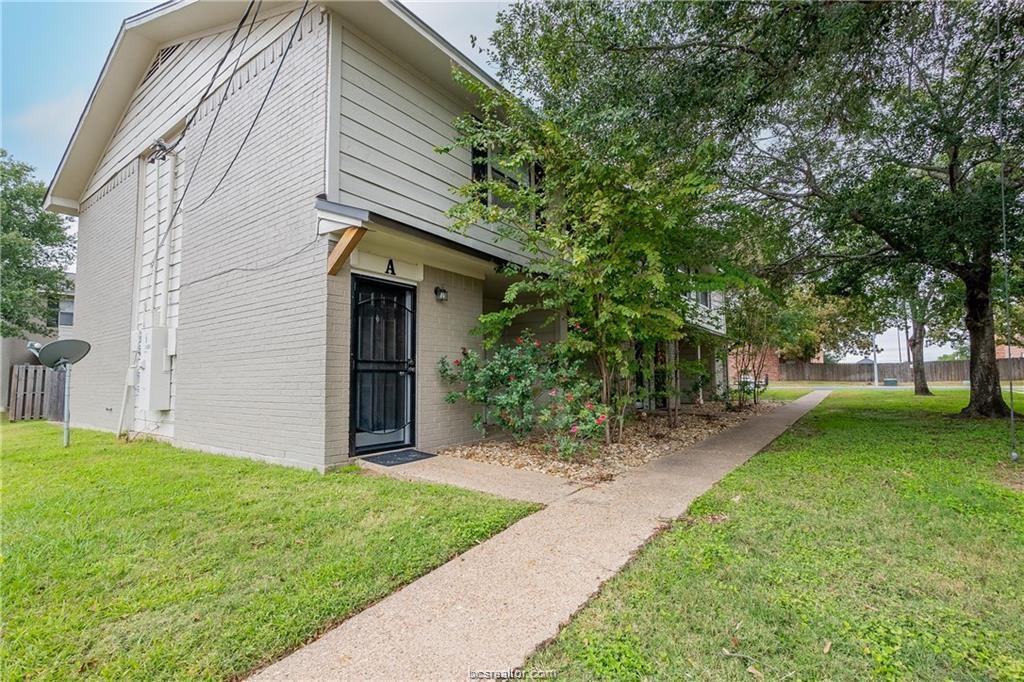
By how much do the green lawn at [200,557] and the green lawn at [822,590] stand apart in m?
1.25

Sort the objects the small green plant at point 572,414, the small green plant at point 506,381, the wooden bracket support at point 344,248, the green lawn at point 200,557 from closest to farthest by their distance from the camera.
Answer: the green lawn at point 200,557
the wooden bracket support at point 344,248
the small green plant at point 572,414
the small green plant at point 506,381

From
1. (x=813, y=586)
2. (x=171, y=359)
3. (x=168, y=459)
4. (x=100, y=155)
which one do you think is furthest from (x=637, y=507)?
(x=100, y=155)

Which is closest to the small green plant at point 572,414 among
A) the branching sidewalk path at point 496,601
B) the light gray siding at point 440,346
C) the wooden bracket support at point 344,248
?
the branching sidewalk path at point 496,601

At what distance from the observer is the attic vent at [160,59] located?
809cm

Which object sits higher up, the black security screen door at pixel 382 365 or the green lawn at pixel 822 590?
the black security screen door at pixel 382 365

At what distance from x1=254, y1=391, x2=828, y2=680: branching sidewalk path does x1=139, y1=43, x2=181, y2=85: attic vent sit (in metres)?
9.63

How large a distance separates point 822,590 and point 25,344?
20.7 meters

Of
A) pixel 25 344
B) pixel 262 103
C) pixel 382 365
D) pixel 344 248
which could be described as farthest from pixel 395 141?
pixel 25 344

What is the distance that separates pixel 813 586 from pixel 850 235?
27.2ft

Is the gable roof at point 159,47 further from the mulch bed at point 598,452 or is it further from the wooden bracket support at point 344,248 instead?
the mulch bed at point 598,452

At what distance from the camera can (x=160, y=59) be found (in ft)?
27.4

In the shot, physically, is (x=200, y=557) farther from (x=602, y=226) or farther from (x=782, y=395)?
(x=782, y=395)

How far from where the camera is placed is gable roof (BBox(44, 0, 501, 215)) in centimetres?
582

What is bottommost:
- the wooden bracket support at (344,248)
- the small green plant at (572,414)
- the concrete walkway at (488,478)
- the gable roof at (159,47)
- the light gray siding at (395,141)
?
the concrete walkway at (488,478)
